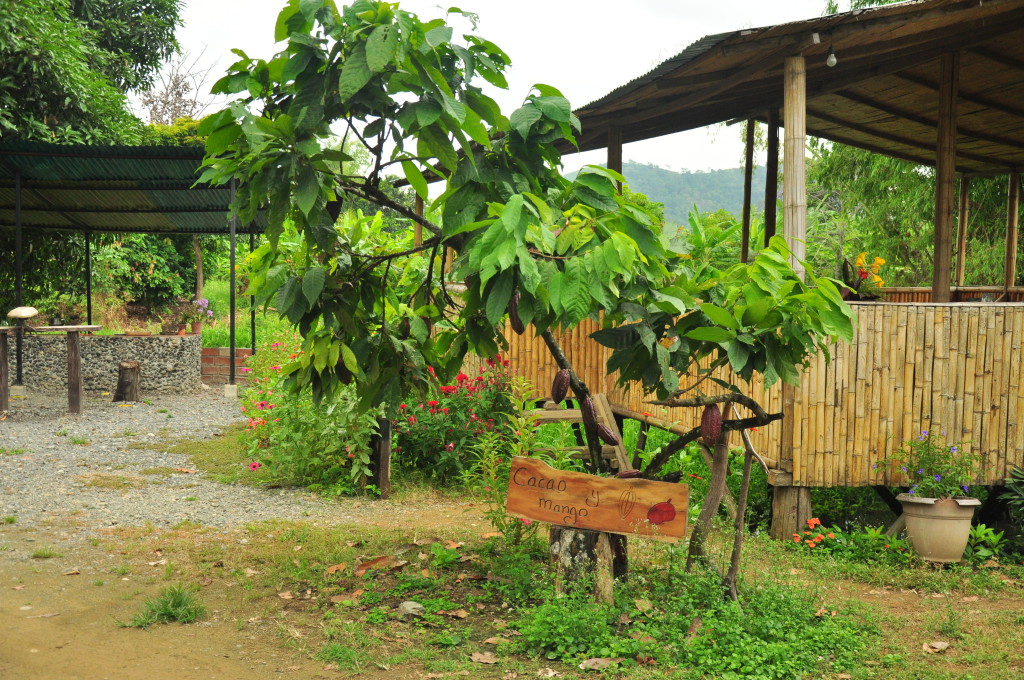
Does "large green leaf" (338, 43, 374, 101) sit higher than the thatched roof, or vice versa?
the thatched roof

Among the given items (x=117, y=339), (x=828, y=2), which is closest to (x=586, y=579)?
(x=117, y=339)

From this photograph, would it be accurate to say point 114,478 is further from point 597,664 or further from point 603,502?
point 597,664

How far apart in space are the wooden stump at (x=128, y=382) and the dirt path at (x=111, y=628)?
635 centimetres

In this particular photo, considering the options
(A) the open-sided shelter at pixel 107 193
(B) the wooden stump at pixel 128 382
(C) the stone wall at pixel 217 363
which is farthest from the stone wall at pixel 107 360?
(C) the stone wall at pixel 217 363

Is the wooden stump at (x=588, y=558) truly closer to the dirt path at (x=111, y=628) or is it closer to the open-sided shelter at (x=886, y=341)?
the dirt path at (x=111, y=628)

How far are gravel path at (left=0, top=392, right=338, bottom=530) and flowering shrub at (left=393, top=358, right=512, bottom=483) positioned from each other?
0.92 meters

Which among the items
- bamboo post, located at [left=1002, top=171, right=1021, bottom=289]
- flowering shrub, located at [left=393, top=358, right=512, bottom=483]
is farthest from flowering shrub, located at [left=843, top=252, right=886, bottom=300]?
bamboo post, located at [left=1002, top=171, right=1021, bottom=289]

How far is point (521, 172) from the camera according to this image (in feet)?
10.5

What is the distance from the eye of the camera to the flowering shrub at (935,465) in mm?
5062

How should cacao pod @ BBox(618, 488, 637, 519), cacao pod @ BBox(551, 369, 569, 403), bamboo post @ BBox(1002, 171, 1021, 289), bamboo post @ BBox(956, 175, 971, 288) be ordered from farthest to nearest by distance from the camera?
bamboo post @ BBox(956, 175, 971, 288)
bamboo post @ BBox(1002, 171, 1021, 289)
cacao pod @ BBox(618, 488, 637, 519)
cacao pod @ BBox(551, 369, 569, 403)

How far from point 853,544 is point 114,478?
5.54m

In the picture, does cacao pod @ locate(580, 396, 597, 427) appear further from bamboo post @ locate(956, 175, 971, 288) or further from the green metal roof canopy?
bamboo post @ locate(956, 175, 971, 288)

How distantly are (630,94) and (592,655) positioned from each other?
14.9 feet

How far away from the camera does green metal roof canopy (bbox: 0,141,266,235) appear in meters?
9.32
